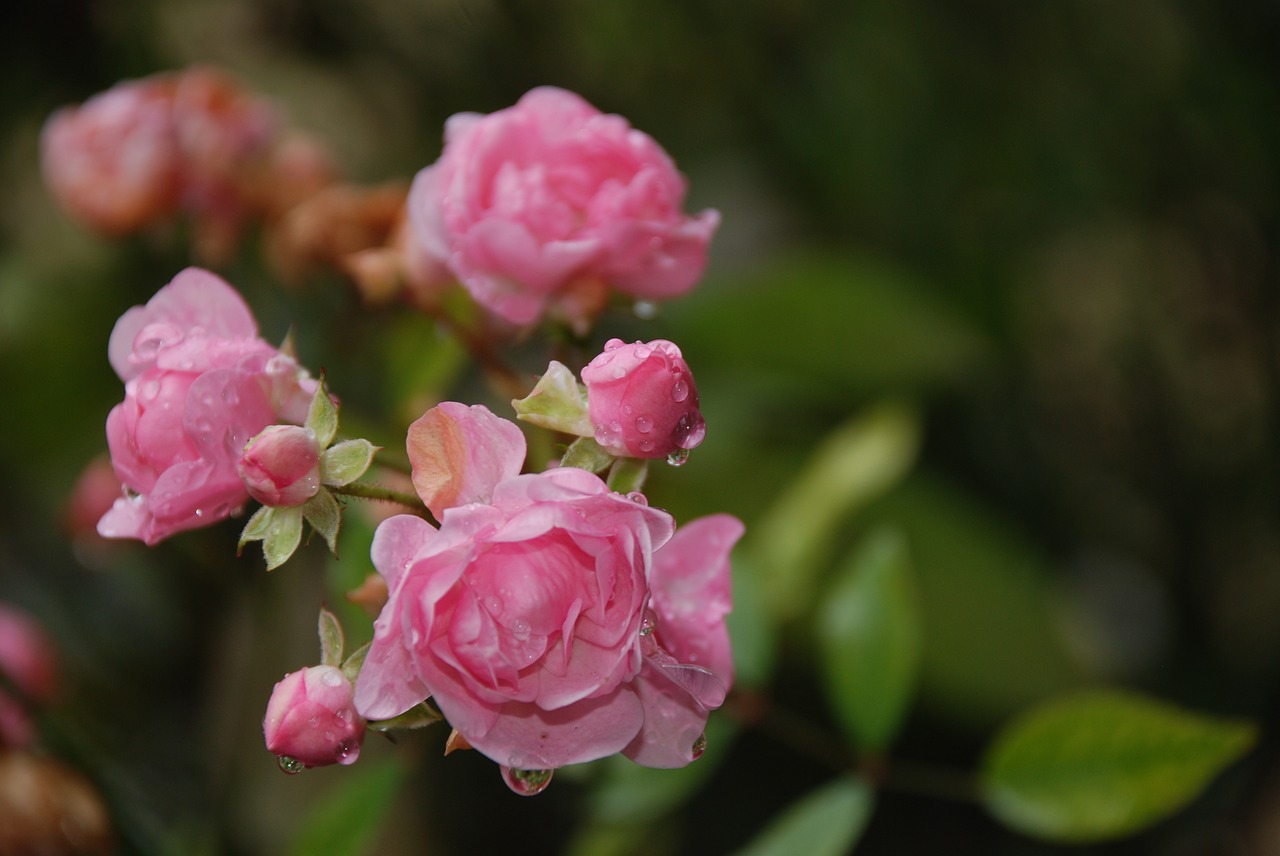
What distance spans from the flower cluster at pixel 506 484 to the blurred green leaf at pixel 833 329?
745 millimetres

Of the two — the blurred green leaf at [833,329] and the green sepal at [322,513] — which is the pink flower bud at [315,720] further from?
the blurred green leaf at [833,329]

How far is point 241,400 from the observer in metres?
0.38

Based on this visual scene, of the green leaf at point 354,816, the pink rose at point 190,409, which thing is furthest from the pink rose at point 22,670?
the pink rose at point 190,409

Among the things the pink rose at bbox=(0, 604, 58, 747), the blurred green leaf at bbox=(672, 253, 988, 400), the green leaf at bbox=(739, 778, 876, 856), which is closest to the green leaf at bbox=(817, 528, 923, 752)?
the green leaf at bbox=(739, 778, 876, 856)

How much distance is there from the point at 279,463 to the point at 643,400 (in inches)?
4.8

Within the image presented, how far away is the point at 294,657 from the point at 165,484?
22.4 inches

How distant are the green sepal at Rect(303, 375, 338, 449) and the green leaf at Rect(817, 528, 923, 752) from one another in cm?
38

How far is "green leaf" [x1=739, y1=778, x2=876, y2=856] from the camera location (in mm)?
574

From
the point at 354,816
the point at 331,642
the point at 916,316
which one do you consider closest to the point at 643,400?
the point at 331,642

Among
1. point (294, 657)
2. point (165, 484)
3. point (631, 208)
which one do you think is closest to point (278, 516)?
point (165, 484)

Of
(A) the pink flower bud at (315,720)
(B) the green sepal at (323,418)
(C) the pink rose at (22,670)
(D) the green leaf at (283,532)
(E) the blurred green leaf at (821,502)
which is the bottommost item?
(C) the pink rose at (22,670)

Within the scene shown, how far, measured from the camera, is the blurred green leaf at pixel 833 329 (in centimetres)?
120

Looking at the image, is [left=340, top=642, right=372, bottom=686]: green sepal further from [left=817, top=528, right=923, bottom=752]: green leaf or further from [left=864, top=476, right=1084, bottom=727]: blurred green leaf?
[left=864, top=476, right=1084, bottom=727]: blurred green leaf

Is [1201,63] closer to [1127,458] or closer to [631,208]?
[1127,458]
